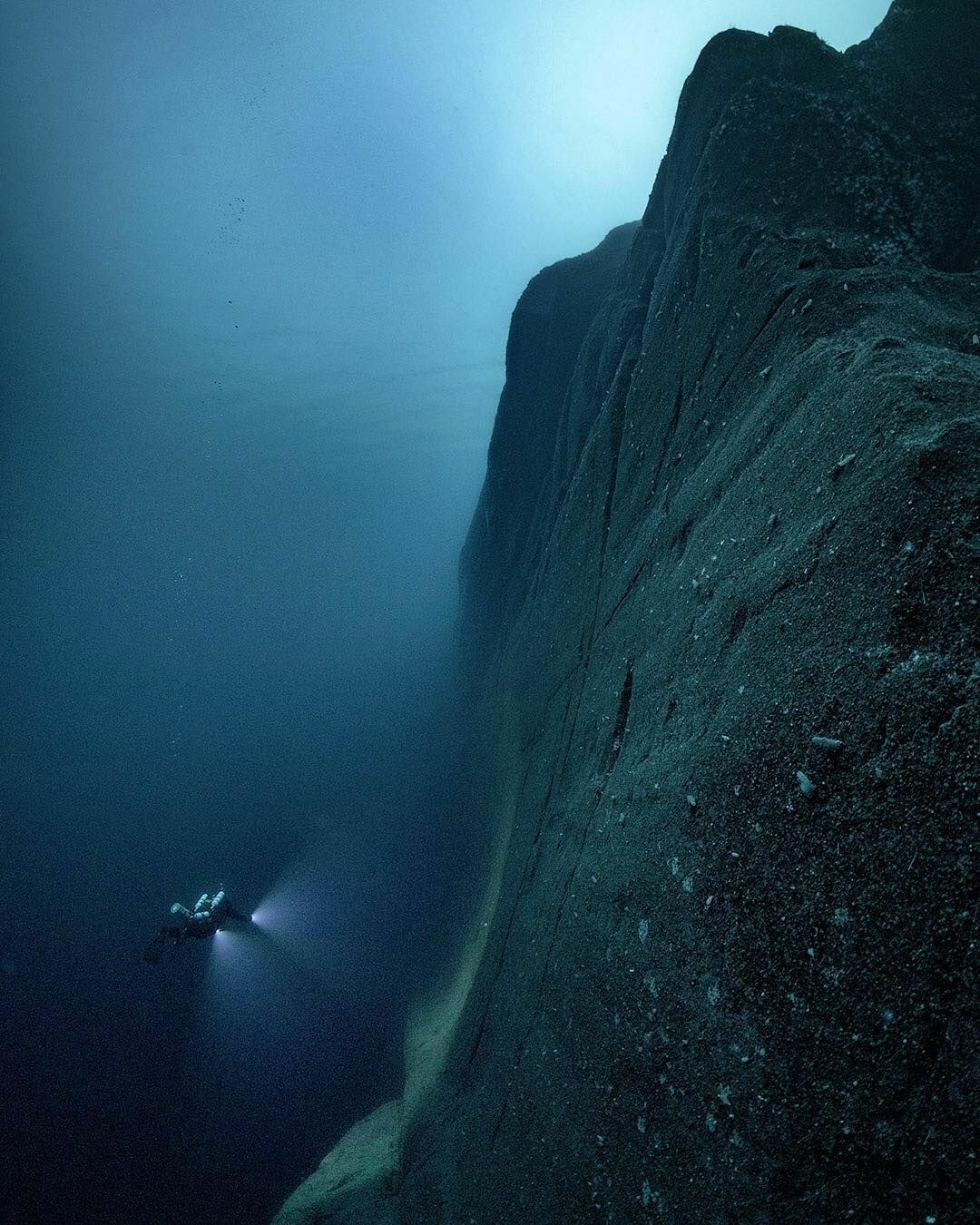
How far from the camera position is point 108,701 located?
33531 millimetres

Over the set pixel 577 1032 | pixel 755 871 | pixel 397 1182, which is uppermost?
pixel 755 871

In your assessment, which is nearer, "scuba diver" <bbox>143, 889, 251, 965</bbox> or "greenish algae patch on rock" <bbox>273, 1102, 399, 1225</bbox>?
"greenish algae patch on rock" <bbox>273, 1102, 399, 1225</bbox>

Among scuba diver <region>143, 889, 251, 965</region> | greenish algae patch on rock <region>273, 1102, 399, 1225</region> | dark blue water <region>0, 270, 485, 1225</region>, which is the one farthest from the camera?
scuba diver <region>143, 889, 251, 965</region>

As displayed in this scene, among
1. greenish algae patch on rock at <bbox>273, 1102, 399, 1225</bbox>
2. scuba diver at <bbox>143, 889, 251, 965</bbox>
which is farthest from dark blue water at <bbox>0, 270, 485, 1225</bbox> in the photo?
greenish algae patch on rock at <bbox>273, 1102, 399, 1225</bbox>

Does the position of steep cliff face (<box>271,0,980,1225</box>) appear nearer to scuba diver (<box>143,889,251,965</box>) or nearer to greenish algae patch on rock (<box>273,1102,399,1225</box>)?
greenish algae patch on rock (<box>273,1102,399,1225</box>)

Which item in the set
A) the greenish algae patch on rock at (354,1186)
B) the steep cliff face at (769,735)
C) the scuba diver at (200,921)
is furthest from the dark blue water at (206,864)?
the steep cliff face at (769,735)

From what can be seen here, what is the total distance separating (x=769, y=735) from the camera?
2.02 meters

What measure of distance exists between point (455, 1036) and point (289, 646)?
3827 cm

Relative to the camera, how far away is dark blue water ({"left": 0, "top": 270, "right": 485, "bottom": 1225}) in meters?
8.25

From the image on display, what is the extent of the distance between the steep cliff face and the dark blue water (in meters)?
4.29

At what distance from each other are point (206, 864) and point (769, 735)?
18.7m

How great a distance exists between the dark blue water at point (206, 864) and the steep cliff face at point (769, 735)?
4292 millimetres

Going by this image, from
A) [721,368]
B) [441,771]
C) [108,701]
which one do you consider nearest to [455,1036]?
[721,368]

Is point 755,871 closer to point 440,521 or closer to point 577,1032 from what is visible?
point 577,1032
